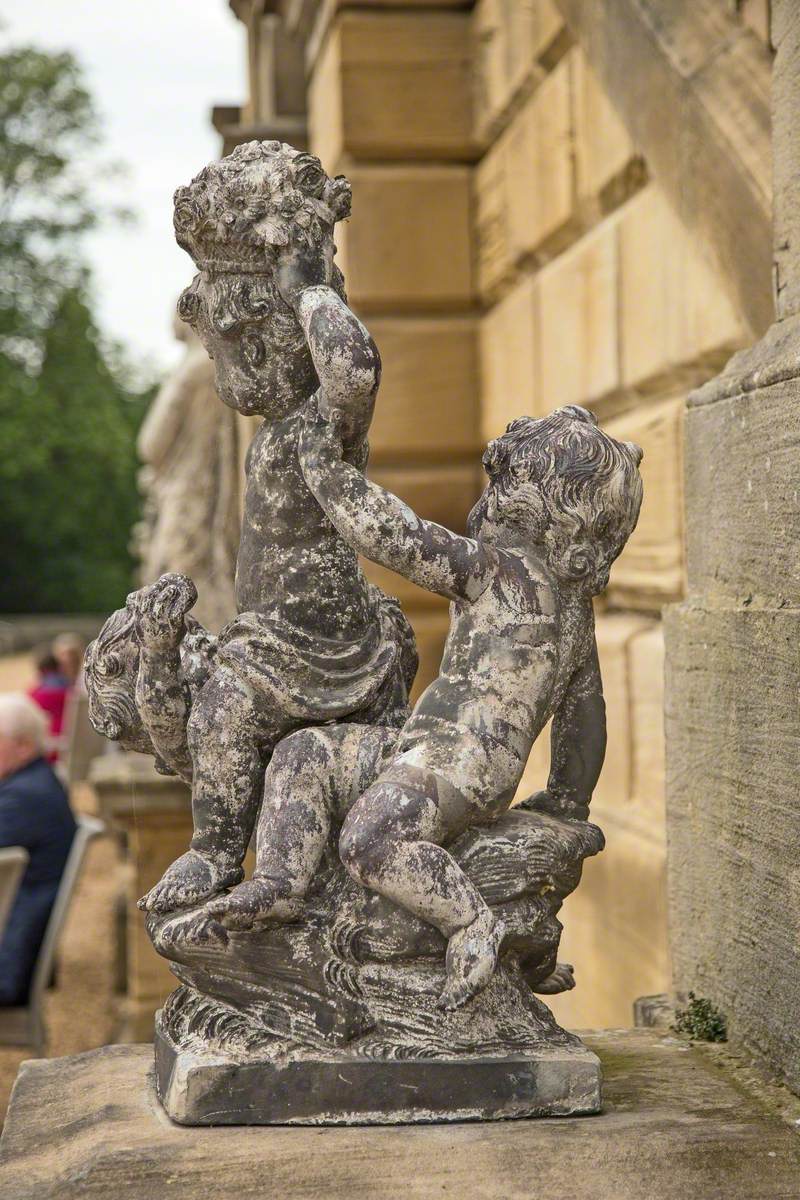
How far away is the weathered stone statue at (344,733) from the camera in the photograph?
225cm

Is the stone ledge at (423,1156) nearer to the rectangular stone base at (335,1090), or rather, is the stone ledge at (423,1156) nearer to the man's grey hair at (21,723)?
the rectangular stone base at (335,1090)

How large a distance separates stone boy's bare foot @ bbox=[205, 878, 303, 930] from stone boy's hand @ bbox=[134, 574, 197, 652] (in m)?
0.37

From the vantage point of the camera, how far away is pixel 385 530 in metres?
2.23

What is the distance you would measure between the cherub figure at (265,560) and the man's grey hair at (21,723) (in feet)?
13.4

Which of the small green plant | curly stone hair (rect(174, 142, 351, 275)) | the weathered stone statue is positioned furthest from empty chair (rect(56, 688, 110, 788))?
curly stone hair (rect(174, 142, 351, 275))

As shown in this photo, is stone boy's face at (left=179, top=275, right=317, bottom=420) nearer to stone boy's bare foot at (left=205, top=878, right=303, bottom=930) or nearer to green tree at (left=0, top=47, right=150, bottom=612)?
stone boy's bare foot at (left=205, top=878, right=303, bottom=930)

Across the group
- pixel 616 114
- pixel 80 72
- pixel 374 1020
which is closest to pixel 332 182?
pixel 374 1020

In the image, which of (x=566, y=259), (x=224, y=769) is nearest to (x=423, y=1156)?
(x=224, y=769)

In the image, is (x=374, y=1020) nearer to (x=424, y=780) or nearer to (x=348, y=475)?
(x=424, y=780)

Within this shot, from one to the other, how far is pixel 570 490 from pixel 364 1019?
2.54 ft

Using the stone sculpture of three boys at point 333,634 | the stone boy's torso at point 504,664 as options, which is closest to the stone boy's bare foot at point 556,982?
the stone sculpture of three boys at point 333,634

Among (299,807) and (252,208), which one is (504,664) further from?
(252,208)

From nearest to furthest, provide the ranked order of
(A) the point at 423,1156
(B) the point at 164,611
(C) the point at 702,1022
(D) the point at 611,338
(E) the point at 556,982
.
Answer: (A) the point at 423,1156
(B) the point at 164,611
(E) the point at 556,982
(C) the point at 702,1022
(D) the point at 611,338

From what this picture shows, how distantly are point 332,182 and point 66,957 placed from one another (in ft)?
24.4
